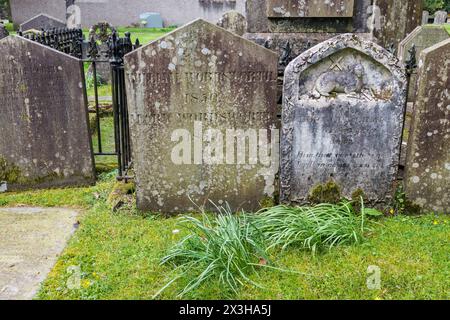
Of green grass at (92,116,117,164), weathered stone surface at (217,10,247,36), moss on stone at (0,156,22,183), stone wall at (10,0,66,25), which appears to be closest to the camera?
moss on stone at (0,156,22,183)

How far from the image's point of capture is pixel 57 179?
5.70m

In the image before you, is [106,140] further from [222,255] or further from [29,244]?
[222,255]

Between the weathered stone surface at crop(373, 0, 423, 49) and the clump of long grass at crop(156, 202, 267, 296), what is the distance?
23.4 ft

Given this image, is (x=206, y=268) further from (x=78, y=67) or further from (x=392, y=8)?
(x=392, y=8)

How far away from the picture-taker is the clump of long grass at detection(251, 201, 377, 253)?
159 inches

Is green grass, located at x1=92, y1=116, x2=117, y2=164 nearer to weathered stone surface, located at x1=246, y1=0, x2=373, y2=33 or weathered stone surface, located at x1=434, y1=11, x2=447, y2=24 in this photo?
weathered stone surface, located at x1=246, y1=0, x2=373, y2=33

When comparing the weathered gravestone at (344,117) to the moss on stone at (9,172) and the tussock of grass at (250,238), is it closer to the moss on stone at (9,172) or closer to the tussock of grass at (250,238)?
the tussock of grass at (250,238)

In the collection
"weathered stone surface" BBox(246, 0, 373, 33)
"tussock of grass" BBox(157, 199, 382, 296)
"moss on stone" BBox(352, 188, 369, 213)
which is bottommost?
"tussock of grass" BBox(157, 199, 382, 296)

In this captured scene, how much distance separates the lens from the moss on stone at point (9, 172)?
18.4ft

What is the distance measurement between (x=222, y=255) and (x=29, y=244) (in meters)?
1.93

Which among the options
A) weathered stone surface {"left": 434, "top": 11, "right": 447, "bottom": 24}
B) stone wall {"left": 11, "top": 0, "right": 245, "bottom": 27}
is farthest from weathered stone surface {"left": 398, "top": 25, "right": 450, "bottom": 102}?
weathered stone surface {"left": 434, "top": 11, "right": 447, "bottom": 24}

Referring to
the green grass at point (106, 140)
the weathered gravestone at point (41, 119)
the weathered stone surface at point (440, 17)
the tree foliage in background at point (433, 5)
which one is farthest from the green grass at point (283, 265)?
the tree foliage in background at point (433, 5)

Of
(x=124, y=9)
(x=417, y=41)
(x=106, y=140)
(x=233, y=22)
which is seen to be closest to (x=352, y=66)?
(x=106, y=140)

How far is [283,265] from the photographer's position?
379 centimetres
